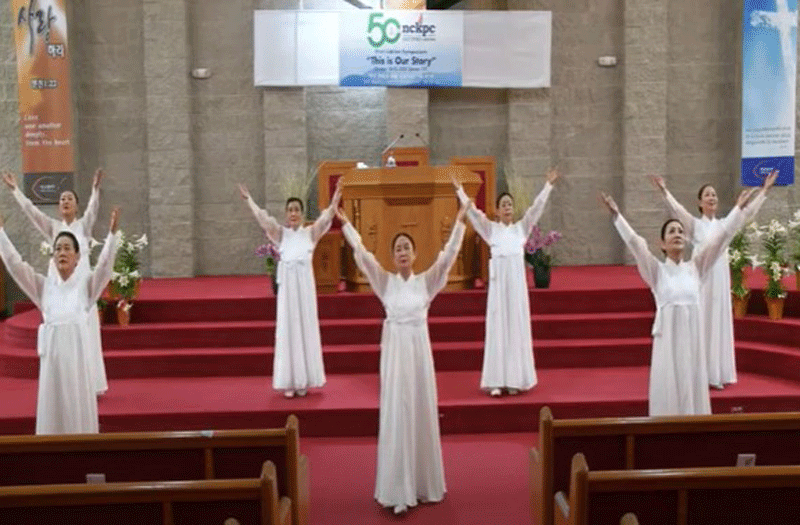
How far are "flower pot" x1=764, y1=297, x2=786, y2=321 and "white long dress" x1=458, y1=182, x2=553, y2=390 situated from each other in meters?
2.61

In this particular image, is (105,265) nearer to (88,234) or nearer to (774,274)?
(88,234)

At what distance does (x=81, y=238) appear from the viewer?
8.04 meters

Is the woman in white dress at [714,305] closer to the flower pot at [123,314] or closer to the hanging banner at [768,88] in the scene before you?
the hanging banner at [768,88]

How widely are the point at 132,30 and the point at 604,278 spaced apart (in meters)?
6.87

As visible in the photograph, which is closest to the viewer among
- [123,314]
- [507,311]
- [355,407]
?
[355,407]

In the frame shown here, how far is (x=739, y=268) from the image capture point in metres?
8.52

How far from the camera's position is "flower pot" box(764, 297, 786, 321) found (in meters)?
8.48

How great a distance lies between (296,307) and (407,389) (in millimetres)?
2294

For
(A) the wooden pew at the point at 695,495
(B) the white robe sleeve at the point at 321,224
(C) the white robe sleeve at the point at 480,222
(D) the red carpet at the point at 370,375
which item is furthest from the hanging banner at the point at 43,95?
(A) the wooden pew at the point at 695,495

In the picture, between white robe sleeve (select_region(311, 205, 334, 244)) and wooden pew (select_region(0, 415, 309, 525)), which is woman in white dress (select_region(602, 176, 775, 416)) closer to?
white robe sleeve (select_region(311, 205, 334, 244))

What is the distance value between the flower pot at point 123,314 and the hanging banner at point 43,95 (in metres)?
2.64

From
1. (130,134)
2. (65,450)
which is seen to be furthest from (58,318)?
(130,134)

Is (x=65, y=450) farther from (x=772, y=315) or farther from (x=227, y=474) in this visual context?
(x=772, y=315)

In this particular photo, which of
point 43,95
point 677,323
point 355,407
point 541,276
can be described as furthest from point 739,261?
point 43,95
